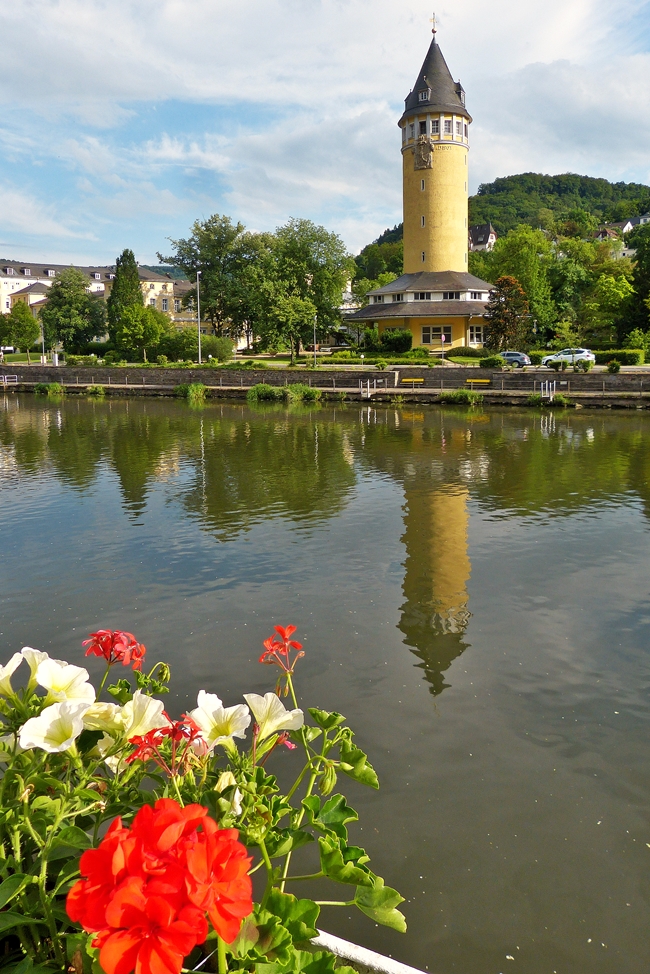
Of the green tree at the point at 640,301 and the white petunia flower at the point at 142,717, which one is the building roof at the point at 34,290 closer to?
the green tree at the point at 640,301

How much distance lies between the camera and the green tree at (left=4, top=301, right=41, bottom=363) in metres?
76.4

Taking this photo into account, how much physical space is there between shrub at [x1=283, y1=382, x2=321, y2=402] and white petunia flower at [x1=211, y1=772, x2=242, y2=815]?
3968 cm

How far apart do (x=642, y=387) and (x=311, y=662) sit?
33.0m

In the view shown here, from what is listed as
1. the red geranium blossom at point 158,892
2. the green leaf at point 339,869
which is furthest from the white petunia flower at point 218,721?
the red geranium blossom at point 158,892

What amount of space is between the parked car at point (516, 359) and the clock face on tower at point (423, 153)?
1908 cm

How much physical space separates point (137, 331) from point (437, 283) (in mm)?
23313

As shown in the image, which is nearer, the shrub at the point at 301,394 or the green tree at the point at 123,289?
the shrub at the point at 301,394

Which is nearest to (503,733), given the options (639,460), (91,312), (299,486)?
(299,486)

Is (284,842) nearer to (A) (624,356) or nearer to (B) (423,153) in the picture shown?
(A) (624,356)

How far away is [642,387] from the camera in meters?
36.8

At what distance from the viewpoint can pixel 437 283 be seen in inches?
2237

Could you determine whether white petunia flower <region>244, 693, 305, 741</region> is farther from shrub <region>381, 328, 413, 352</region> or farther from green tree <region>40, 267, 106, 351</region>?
green tree <region>40, 267, 106, 351</region>

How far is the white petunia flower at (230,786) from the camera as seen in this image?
274cm

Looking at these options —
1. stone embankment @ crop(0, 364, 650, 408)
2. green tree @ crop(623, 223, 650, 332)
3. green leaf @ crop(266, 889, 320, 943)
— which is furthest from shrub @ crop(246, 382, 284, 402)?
green leaf @ crop(266, 889, 320, 943)
